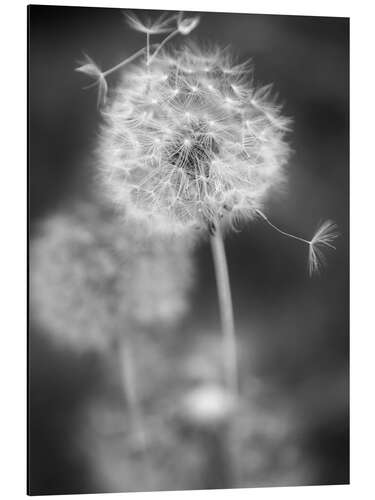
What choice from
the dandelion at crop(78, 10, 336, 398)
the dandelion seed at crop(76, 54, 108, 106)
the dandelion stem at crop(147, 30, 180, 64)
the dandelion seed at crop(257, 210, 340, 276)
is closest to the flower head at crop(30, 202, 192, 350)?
the dandelion at crop(78, 10, 336, 398)

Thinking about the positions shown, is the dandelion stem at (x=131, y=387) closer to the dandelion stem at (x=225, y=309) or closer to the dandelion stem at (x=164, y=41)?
the dandelion stem at (x=225, y=309)

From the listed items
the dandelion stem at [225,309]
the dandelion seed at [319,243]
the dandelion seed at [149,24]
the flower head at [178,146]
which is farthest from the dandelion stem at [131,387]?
the dandelion seed at [149,24]

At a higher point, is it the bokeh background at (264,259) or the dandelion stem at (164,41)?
the dandelion stem at (164,41)

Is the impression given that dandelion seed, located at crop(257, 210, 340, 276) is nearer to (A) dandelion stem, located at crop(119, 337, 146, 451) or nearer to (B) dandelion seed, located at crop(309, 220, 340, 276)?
(B) dandelion seed, located at crop(309, 220, 340, 276)

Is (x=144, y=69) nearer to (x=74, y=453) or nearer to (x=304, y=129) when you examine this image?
(x=304, y=129)

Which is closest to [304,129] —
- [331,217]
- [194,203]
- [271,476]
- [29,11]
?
[331,217]

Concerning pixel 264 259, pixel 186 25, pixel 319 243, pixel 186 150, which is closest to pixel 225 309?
pixel 264 259
